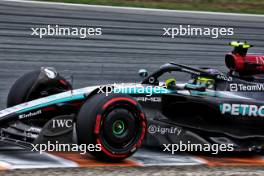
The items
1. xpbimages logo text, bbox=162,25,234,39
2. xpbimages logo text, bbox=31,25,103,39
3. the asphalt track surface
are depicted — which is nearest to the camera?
the asphalt track surface

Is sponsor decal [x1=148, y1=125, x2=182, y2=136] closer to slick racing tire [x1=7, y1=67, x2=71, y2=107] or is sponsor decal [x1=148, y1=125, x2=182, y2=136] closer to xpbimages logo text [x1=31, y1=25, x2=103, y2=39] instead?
slick racing tire [x1=7, y1=67, x2=71, y2=107]

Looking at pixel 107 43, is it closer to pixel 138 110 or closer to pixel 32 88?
pixel 32 88

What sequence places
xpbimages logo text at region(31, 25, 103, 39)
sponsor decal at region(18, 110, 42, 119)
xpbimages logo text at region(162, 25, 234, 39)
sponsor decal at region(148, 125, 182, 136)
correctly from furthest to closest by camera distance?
xpbimages logo text at region(162, 25, 234, 39)
xpbimages logo text at region(31, 25, 103, 39)
sponsor decal at region(148, 125, 182, 136)
sponsor decal at region(18, 110, 42, 119)

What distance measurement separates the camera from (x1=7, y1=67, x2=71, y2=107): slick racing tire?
7184 millimetres

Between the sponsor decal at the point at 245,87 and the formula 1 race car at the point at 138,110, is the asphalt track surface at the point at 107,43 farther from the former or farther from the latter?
the sponsor decal at the point at 245,87

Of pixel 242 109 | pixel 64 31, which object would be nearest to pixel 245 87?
pixel 242 109

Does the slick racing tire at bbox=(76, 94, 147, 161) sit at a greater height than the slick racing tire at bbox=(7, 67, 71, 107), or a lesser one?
lesser

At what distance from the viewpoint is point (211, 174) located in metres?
5.89

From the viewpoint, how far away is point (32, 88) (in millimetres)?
7188

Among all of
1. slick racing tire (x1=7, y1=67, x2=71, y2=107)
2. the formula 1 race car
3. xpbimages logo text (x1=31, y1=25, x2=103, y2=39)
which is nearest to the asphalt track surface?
xpbimages logo text (x1=31, y1=25, x2=103, y2=39)

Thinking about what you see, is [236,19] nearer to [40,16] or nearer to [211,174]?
[40,16]

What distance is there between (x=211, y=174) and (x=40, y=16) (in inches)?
348

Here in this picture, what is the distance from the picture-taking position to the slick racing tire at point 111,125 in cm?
602

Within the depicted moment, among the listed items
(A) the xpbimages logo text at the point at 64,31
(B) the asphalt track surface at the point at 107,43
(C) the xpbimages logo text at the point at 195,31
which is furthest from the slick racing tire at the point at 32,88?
(C) the xpbimages logo text at the point at 195,31
